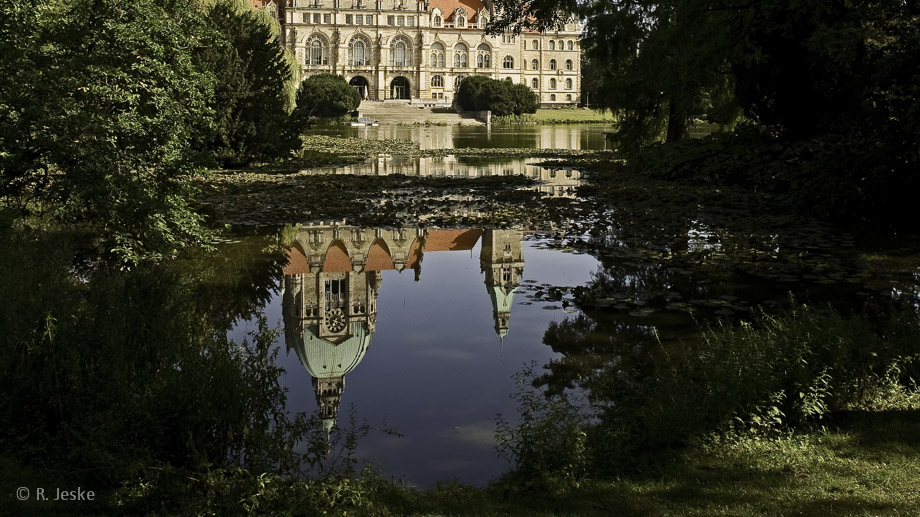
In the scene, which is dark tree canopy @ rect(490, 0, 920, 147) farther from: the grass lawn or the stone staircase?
the stone staircase

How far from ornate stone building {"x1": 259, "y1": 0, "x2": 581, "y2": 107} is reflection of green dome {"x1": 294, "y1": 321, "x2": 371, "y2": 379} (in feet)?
310

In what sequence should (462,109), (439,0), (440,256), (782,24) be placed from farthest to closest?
(439,0) → (462,109) → (782,24) → (440,256)

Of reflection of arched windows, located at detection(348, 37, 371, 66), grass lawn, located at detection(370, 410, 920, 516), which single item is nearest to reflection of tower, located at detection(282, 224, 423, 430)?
grass lawn, located at detection(370, 410, 920, 516)

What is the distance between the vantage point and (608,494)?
13.8 ft

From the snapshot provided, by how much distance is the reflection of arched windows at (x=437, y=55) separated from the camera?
107 meters

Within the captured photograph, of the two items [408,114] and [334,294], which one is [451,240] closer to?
[334,294]

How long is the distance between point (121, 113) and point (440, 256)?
13.2 feet

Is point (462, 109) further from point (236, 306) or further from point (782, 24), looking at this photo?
point (236, 306)

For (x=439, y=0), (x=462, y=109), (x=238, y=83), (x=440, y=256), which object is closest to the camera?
(x=440, y=256)

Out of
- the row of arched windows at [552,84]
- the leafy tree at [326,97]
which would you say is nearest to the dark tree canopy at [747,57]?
the leafy tree at [326,97]

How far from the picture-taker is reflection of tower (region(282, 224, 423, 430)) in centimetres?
650

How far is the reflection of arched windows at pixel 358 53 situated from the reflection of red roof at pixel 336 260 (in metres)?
96.3

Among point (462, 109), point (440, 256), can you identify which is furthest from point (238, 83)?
point (462, 109)

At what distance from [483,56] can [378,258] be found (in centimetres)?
10397
